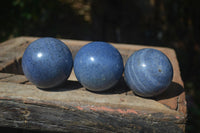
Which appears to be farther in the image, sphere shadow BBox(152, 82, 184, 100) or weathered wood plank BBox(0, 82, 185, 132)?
sphere shadow BBox(152, 82, 184, 100)

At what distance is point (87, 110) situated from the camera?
144 cm

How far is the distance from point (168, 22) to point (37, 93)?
4.04 meters

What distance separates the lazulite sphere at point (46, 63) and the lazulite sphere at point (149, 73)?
0.51 metres

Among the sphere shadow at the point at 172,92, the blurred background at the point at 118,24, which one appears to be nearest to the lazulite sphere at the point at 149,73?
the sphere shadow at the point at 172,92

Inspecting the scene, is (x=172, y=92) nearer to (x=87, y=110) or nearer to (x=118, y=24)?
(x=87, y=110)

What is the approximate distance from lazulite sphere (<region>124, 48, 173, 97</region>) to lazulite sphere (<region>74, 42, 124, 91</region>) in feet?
0.38

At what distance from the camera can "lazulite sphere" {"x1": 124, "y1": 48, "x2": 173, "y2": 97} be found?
1.49 m

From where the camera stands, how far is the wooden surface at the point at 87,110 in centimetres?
140

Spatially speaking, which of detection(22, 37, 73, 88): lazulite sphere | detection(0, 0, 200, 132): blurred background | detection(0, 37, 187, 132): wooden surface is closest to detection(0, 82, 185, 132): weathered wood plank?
detection(0, 37, 187, 132): wooden surface

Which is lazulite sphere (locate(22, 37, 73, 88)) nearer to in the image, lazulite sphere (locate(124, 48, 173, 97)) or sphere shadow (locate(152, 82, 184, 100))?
lazulite sphere (locate(124, 48, 173, 97))

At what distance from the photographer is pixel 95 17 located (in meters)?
4.06

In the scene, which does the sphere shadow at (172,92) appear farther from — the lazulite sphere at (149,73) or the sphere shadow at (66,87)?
the sphere shadow at (66,87)

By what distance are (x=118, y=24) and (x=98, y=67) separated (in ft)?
12.6

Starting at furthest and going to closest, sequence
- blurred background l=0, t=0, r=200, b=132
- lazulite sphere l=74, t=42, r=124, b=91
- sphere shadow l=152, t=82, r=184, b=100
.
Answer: blurred background l=0, t=0, r=200, b=132 < sphere shadow l=152, t=82, r=184, b=100 < lazulite sphere l=74, t=42, r=124, b=91
